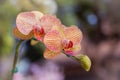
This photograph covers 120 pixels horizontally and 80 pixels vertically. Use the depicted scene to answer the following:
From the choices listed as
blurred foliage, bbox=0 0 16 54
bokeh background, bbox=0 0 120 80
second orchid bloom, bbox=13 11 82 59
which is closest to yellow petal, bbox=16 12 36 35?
second orchid bloom, bbox=13 11 82 59

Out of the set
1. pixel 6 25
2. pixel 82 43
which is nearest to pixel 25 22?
pixel 6 25

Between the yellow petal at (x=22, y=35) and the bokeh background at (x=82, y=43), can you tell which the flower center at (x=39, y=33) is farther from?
the bokeh background at (x=82, y=43)

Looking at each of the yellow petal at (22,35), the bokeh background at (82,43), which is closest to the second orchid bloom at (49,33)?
the yellow petal at (22,35)

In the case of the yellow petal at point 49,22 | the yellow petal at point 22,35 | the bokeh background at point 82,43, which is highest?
the yellow petal at point 49,22

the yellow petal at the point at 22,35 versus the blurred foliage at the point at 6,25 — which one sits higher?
the yellow petal at the point at 22,35

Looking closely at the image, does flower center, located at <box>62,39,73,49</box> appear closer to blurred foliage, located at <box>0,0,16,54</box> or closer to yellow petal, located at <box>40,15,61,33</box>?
yellow petal, located at <box>40,15,61,33</box>

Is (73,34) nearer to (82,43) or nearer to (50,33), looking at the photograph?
(50,33)
